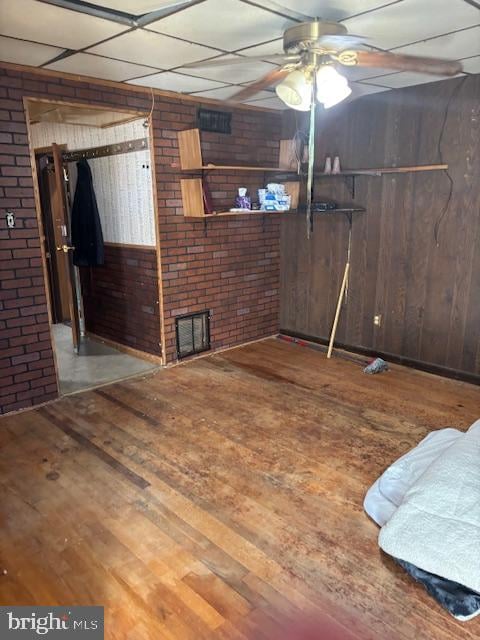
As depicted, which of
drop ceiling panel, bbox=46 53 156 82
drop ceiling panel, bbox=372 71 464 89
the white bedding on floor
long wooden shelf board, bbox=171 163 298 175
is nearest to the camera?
the white bedding on floor

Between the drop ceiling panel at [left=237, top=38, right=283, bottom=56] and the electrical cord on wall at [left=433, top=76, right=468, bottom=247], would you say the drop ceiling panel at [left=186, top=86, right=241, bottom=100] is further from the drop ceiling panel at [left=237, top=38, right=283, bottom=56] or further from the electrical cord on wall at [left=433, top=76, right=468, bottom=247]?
the electrical cord on wall at [left=433, top=76, right=468, bottom=247]

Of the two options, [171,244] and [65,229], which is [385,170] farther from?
[65,229]

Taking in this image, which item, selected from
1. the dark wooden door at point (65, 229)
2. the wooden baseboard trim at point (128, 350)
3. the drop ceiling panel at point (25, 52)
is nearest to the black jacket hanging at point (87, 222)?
the dark wooden door at point (65, 229)

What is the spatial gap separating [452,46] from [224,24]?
1362 millimetres

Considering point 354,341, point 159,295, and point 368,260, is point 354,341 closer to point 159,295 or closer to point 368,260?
point 368,260

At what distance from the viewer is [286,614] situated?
177 centimetres

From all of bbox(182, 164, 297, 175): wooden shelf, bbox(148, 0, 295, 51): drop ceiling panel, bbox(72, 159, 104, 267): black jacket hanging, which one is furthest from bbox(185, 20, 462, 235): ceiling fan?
bbox(72, 159, 104, 267): black jacket hanging

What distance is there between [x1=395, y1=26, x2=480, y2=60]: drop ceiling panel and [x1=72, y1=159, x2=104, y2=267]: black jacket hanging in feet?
9.97

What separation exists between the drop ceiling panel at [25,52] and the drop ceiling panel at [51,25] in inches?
4.0

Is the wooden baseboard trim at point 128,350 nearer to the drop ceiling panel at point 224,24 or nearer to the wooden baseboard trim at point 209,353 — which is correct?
the wooden baseboard trim at point 209,353

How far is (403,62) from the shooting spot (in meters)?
2.07

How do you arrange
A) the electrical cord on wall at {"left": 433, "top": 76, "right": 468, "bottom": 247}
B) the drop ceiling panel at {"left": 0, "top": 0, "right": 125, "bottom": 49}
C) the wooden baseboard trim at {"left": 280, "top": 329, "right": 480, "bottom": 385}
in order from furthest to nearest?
1. the wooden baseboard trim at {"left": 280, "top": 329, "right": 480, "bottom": 385}
2. the electrical cord on wall at {"left": 433, "top": 76, "right": 468, "bottom": 247}
3. the drop ceiling panel at {"left": 0, "top": 0, "right": 125, "bottom": 49}

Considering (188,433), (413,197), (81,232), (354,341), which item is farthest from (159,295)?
(413,197)

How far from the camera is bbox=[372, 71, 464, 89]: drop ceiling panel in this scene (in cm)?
339
